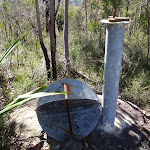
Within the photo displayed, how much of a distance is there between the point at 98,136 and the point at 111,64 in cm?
117

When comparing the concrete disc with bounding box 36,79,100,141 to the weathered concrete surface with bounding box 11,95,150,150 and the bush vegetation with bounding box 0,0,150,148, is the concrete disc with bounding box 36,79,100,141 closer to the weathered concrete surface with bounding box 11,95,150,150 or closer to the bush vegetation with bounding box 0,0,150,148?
the weathered concrete surface with bounding box 11,95,150,150

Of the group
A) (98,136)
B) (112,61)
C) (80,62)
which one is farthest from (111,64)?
(80,62)

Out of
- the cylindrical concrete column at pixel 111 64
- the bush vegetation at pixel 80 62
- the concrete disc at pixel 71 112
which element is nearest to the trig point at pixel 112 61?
the cylindrical concrete column at pixel 111 64

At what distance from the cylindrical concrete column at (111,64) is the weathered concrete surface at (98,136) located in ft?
0.83

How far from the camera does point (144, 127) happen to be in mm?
2662

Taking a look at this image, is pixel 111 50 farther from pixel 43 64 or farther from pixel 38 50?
pixel 38 50

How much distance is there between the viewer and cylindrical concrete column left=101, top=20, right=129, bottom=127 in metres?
1.96

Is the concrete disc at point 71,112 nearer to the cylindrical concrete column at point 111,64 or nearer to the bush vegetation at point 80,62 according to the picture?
the cylindrical concrete column at point 111,64

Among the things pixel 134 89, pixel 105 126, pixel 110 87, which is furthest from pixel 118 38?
pixel 134 89

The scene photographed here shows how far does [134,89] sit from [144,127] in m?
1.41

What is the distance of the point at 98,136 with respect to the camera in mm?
2482

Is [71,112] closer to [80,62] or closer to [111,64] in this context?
[111,64]

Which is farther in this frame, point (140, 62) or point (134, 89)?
point (140, 62)

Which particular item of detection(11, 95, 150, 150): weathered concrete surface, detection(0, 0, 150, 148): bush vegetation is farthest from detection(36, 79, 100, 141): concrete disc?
detection(0, 0, 150, 148): bush vegetation
